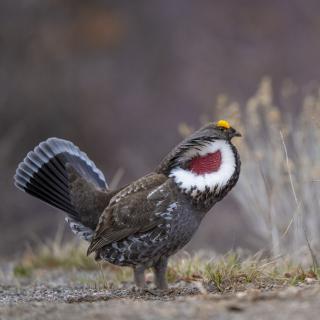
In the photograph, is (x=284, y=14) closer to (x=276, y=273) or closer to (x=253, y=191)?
(x=253, y=191)

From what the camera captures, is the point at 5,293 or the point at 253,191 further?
the point at 253,191

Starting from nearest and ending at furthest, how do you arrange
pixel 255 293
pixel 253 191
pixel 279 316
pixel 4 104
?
pixel 279 316, pixel 255 293, pixel 253 191, pixel 4 104

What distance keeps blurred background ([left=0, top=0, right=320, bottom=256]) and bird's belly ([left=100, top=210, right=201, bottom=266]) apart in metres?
8.63

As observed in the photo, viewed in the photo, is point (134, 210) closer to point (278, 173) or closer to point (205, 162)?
point (205, 162)

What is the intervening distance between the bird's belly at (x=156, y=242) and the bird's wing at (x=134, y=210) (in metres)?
0.05

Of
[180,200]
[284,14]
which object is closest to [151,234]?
[180,200]

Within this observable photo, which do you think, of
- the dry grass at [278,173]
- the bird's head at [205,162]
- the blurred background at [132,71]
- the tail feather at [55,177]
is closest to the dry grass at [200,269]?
the tail feather at [55,177]

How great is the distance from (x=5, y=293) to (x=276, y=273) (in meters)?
2.02

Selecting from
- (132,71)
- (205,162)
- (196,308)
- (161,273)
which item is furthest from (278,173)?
(132,71)

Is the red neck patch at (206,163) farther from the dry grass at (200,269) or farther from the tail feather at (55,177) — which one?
the tail feather at (55,177)

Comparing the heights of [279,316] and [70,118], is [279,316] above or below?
below

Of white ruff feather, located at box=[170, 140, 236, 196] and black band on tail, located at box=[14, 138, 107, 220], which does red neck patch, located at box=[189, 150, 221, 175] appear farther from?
black band on tail, located at box=[14, 138, 107, 220]

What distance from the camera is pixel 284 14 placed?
2127cm

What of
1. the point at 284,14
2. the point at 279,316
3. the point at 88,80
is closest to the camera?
the point at 279,316
